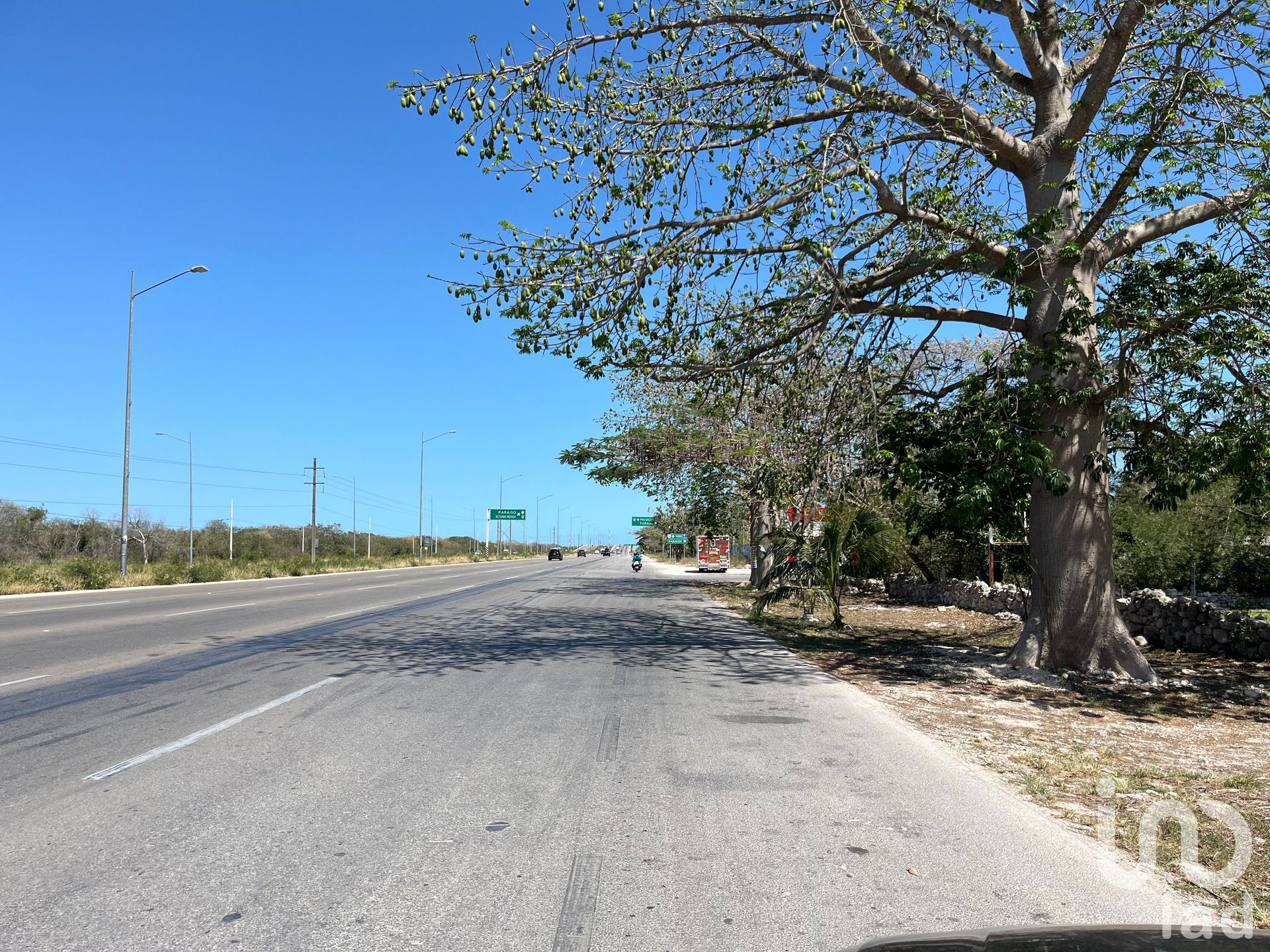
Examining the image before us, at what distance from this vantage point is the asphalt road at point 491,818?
3.69 meters

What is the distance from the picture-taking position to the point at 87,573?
29.4 metres

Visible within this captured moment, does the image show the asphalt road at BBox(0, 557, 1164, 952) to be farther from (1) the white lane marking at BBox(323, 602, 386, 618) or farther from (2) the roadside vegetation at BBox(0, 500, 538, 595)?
(2) the roadside vegetation at BBox(0, 500, 538, 595)

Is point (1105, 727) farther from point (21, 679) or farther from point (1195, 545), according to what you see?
point (21, 679)

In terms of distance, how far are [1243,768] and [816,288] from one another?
7275 mm

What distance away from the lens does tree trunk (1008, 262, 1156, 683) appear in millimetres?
11094

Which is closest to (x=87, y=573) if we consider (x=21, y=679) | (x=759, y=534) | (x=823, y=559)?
(x=759, y=534)

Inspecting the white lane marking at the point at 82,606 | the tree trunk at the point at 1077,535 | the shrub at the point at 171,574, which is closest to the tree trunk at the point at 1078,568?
the tree trunk at the point at 1077,535

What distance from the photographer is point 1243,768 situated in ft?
21.7

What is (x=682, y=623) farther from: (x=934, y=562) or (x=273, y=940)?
(x=273, y=940)

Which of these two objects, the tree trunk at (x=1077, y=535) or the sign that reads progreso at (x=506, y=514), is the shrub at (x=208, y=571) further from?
the sign that reads progreso at (x=506, y=514)

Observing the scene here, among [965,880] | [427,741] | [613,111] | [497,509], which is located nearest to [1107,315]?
Answer: [613,111]

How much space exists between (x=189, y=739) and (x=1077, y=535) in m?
10.2

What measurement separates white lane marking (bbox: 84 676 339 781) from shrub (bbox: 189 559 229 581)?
98.9ft

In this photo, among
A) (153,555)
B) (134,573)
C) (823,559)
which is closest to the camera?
(823,559)
